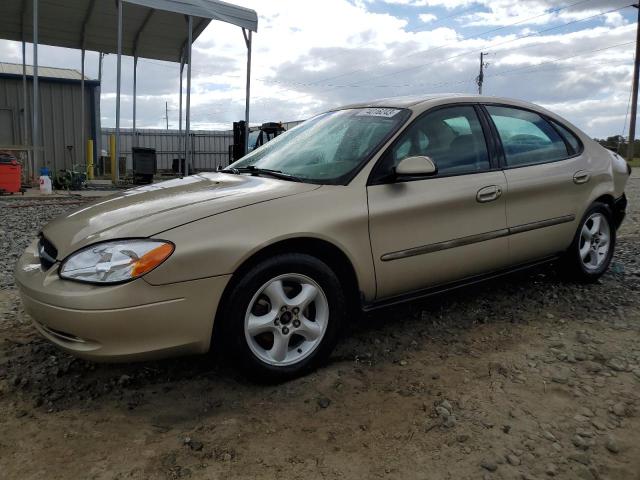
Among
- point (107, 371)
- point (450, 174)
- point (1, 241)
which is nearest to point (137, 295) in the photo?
point (107, 371)

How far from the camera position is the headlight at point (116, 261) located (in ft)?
7.74

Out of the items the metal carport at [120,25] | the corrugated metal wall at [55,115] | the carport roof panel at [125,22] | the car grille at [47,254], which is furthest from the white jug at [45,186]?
the car grille at [47,254]

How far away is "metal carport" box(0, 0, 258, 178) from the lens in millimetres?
11867

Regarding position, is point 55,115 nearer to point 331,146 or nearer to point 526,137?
point 331,146

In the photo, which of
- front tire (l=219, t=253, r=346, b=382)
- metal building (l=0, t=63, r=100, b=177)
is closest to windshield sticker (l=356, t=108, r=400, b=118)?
front tire (l=219, t=253, r=346, b=382)

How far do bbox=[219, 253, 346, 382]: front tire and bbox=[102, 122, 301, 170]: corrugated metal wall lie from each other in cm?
2248

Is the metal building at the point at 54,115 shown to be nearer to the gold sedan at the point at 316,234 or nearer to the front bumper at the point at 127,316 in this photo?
the gold sedan at the point at 316,234

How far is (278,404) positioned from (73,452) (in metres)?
0.89

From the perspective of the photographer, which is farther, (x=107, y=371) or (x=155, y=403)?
(x=107, y=371)

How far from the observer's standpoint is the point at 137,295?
2340 millimetres

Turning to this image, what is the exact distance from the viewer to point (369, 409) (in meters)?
2.50

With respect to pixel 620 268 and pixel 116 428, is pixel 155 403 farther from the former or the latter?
pixel 620 268

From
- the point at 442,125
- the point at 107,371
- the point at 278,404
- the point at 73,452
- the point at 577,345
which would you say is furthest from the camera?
the point at 442,125

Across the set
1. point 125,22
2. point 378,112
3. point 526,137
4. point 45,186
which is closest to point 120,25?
point 125,22
